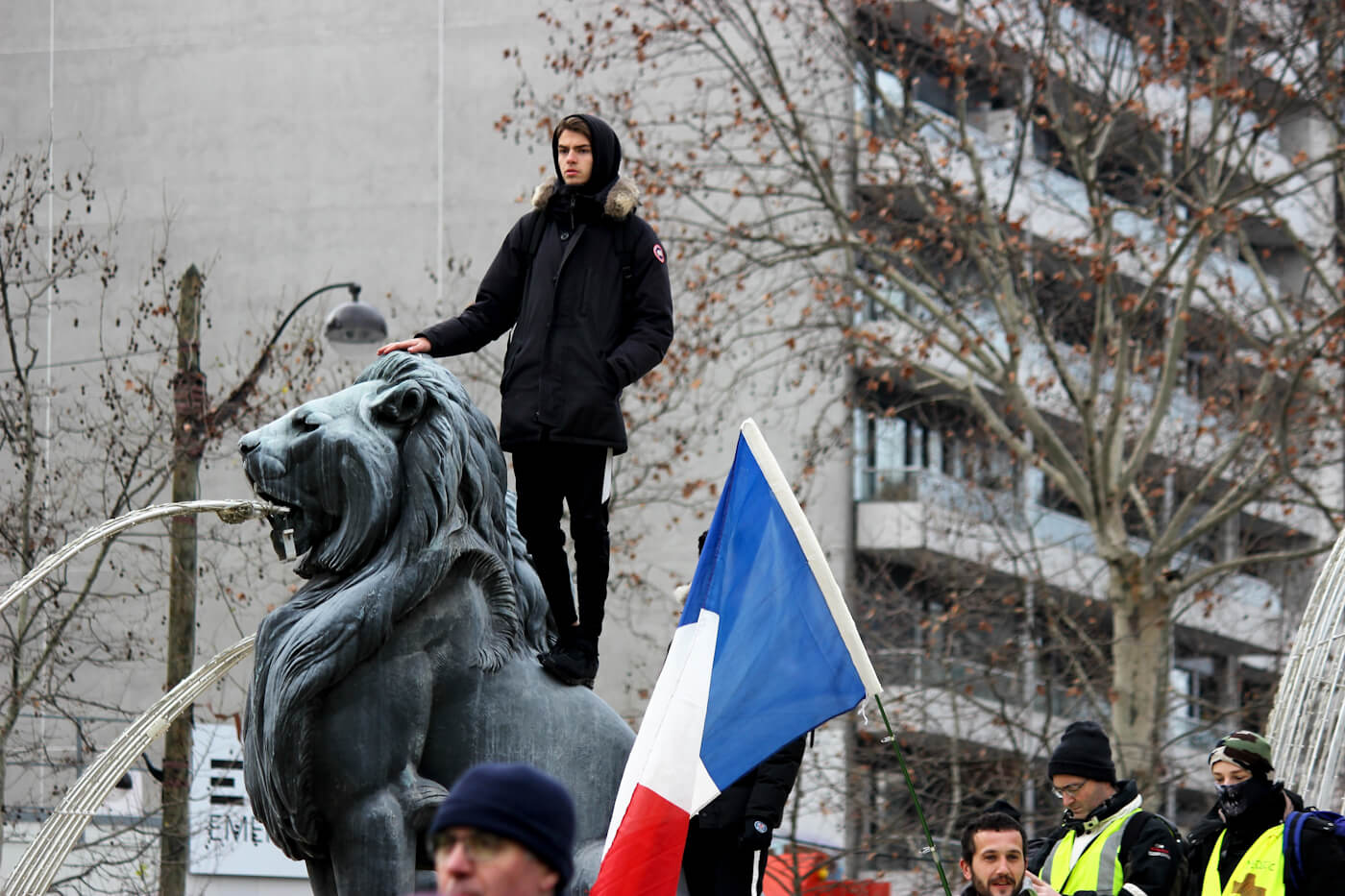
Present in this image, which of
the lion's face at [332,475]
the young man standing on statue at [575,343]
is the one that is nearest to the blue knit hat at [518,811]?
Answer: the lion's face at [332,475]

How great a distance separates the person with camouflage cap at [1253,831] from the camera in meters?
8.37

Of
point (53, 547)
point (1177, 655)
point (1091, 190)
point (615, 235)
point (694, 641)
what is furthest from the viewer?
point (1177, 655)

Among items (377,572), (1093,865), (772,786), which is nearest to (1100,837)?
(1093,865)

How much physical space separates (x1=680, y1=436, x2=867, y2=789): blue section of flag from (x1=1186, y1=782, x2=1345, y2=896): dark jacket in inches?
84.4

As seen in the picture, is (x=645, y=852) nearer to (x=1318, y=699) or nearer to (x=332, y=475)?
(x=332, y=475)

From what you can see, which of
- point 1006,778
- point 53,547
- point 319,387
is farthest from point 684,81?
point 53,547

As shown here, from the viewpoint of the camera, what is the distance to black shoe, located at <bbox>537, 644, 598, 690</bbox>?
7531 millimetres

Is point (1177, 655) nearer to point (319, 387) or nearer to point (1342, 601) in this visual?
point (319, 387)

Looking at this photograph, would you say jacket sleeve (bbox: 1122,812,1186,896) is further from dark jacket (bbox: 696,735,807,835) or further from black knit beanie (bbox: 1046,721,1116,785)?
dark jacket (bbox: 696,735,807,835)

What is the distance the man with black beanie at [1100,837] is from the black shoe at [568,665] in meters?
1.81

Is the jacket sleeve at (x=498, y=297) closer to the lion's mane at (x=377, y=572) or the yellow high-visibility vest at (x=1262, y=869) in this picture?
the lion's mane at (x=377, y=572)

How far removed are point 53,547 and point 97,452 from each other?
9900 mm

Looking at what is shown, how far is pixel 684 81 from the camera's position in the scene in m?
35.1

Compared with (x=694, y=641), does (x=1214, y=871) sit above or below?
below
